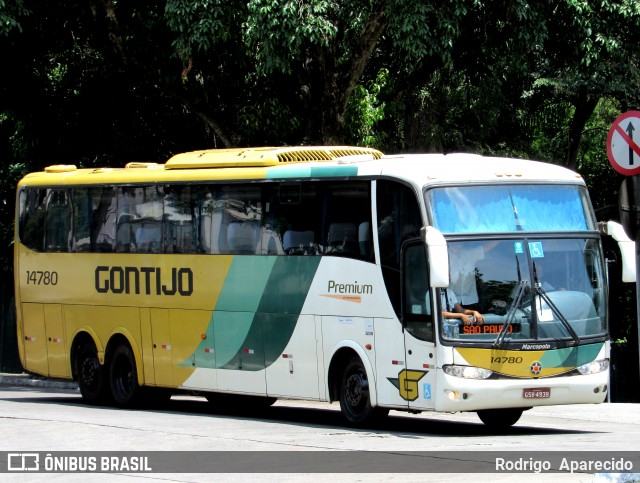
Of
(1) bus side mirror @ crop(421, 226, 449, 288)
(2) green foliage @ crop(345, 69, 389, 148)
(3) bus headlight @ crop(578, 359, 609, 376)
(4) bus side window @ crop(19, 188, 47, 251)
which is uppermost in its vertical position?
(2) green foliage @ crop(345, 69, 389, 148)

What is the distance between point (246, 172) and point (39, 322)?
5861 mm

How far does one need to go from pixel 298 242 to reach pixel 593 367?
416cm

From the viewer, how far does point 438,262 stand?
13594 millimetres

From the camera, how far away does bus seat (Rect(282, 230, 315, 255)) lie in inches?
649

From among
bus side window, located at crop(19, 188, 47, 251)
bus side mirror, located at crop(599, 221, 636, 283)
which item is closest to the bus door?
bus side mirror, located at crop(599, 221, 636, 283)

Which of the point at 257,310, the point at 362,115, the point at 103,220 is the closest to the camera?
the point at 257,310

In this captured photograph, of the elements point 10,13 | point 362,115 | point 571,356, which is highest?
point 10,13

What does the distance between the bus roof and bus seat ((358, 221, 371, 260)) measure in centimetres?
62

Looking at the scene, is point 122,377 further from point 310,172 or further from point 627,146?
point 627,146

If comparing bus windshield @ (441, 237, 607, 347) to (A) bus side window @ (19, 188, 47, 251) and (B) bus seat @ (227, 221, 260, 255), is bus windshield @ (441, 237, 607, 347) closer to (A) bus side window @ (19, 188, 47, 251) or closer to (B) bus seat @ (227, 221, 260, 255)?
(B) bus seat @ (227, 221, 260, 255)

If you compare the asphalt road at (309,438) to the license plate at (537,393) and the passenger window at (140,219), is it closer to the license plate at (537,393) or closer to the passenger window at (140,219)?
the license plate at (537,393)

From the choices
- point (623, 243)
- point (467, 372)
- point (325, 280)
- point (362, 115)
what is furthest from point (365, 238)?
point (362, 115)

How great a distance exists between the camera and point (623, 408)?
61.0 feet

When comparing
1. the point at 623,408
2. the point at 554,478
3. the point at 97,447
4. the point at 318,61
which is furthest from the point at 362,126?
the point at 554,478
